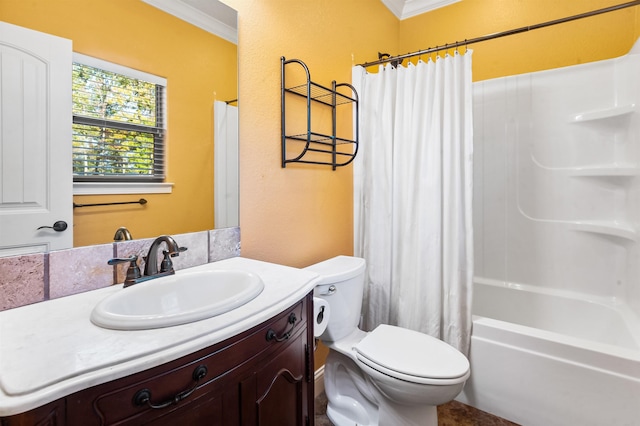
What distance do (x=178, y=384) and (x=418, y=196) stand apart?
1526 millimetres

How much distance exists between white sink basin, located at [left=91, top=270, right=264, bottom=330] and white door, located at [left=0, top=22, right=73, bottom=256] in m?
0.26

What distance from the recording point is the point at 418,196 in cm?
183

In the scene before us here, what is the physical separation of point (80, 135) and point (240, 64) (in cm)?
70

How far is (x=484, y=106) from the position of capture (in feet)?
7.70

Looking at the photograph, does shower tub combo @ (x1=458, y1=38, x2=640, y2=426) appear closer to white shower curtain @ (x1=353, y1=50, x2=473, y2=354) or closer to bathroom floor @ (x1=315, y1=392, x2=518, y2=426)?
bathroom floor @ (x1=315, y1=392, x2=518, y2=426)

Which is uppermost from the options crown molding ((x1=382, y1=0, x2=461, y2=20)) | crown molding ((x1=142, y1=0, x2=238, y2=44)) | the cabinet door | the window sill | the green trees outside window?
crown molding ((x1=382, y1=0, x2=461, y2=20))

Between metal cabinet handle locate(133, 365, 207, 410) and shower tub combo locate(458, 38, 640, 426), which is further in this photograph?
shower tub combo locate(458, 38, 640, 426)

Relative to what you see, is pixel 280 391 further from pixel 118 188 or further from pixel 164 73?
pixel 164 73

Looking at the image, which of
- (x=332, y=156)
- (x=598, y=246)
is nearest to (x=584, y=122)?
(x=598, y=246)

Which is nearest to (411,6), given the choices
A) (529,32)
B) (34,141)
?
(529,32)

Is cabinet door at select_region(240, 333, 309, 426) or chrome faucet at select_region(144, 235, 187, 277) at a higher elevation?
chrome faucet at select_region(144, 235, 187, 277)

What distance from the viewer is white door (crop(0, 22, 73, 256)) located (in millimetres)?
797

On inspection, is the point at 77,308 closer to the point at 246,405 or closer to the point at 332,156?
the point at 246,405

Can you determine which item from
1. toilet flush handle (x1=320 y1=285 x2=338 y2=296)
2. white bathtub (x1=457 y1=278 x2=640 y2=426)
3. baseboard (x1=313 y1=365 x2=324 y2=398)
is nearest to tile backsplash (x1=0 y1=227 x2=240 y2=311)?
toilet flush handle (x1=320 y1=285 x2=338 y2=296)
